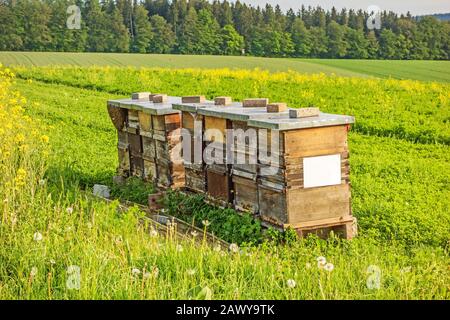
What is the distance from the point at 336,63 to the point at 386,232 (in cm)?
6035

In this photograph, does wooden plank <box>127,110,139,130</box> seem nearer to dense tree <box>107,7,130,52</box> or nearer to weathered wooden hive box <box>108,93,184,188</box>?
weathered wooden hive box <box>108,93,184,188</box>

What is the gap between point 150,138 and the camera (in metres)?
12.7

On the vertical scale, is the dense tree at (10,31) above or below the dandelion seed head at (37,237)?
above

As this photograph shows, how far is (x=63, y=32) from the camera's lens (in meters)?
86.0

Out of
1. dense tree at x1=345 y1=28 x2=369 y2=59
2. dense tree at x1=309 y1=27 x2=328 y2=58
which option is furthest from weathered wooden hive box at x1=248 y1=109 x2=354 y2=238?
dense tree at x1=309 y1=27 x2=328 y2=58

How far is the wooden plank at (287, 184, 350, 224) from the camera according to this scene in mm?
9352

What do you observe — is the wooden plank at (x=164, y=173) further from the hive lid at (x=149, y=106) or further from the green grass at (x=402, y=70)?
the green grass at (x=402, y=70)

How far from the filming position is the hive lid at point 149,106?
1194cm

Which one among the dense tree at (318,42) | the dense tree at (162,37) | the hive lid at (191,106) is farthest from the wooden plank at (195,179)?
the dense tree at (162,37)

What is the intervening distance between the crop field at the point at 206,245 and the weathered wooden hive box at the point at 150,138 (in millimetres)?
563

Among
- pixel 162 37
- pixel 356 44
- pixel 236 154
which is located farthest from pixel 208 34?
pixel 236 154

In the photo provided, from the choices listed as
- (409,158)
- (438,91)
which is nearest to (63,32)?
(438,91)
